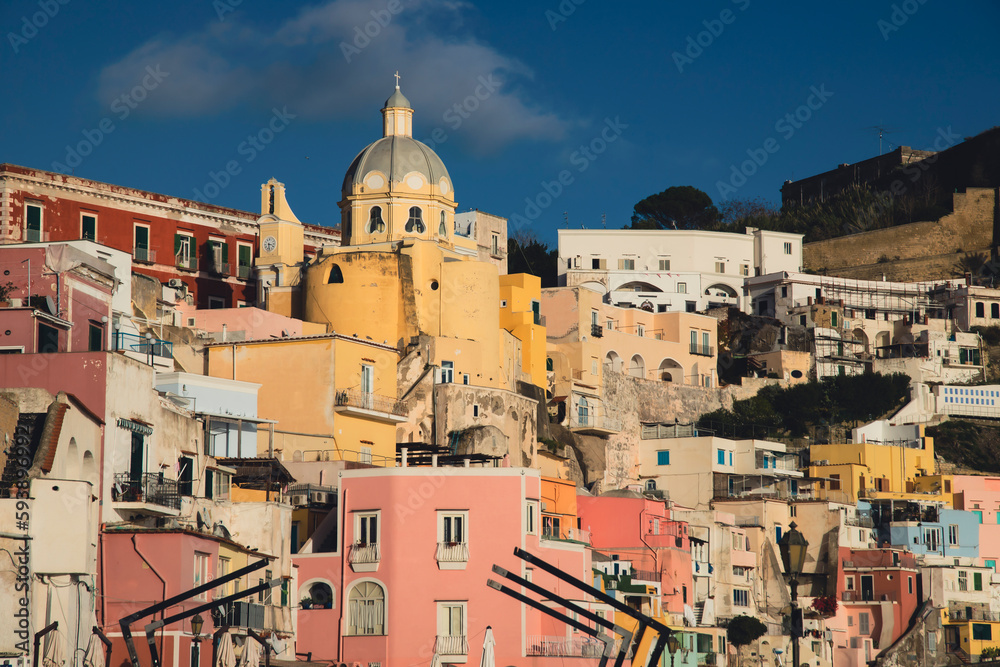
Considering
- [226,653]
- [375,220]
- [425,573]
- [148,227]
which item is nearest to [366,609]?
[425,573]

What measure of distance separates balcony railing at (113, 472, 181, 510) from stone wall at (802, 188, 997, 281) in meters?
72.7

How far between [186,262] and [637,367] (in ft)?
80.6

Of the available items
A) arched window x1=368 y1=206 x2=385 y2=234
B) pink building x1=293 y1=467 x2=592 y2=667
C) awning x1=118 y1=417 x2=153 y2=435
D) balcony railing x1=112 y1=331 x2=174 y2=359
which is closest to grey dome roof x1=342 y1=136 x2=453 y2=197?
arched window x1=368 y1=206 x2=385 y2=234

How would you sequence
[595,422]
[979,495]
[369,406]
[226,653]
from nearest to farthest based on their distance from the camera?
[226,653]
[369,406]
[595,422]
[979,495]

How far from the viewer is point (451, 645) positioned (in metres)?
41.8

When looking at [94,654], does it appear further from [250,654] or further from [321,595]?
[321,595]

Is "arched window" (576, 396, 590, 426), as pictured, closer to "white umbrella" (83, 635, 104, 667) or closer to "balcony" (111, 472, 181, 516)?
"balcony" (111, 472, 181, 516)

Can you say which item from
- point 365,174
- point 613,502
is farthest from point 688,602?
point 365,174

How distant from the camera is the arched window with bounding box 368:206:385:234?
6556 cm

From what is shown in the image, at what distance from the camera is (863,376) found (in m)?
84.9

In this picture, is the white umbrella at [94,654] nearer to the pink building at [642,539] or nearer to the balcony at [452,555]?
the balcony at [452,555]

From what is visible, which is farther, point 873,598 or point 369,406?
point 873,598

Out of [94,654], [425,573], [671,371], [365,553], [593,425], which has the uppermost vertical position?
[671,371]

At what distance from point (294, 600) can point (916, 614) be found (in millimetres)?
31955
